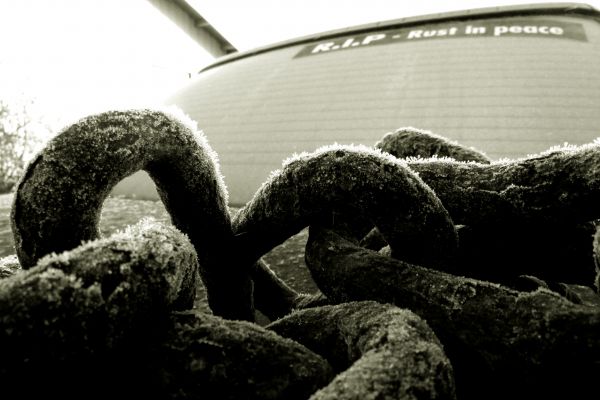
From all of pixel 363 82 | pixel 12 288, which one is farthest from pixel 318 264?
pixel 363 82

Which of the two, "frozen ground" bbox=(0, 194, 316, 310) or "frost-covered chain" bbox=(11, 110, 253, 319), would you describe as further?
"frozen ground" bbox=(0, 194, 316, 310)

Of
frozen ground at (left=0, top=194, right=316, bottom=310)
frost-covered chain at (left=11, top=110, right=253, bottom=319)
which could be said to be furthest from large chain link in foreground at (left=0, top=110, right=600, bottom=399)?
frozen ground at (left=0, top=194, right=316, bottom=310)

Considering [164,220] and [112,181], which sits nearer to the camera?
[112,181]

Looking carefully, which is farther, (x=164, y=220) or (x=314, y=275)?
(x=164, y=220)

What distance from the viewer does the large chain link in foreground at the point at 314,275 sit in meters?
0.39

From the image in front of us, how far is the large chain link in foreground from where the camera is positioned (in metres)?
0.39

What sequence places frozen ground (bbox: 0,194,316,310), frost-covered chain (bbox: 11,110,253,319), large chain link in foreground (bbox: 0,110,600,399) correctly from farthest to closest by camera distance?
frozen ground (bbox: 0,194,316,310)
frost-covered chain (bbox: 11,110,253,319)
large chain link in foreground (bbox: 0,110,600,399)

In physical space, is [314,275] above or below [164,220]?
above

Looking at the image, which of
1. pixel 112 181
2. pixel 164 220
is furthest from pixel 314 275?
pixel 164 220

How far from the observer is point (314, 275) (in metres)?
0.64

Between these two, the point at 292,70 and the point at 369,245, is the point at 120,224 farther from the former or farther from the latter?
the point at 292,70

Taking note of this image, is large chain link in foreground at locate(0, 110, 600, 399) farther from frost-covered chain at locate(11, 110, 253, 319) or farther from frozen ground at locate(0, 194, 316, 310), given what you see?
frozen ground at locate(0, 194, 316, 310)

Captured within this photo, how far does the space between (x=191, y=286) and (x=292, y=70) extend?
295cm

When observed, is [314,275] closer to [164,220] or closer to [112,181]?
[112,181]
